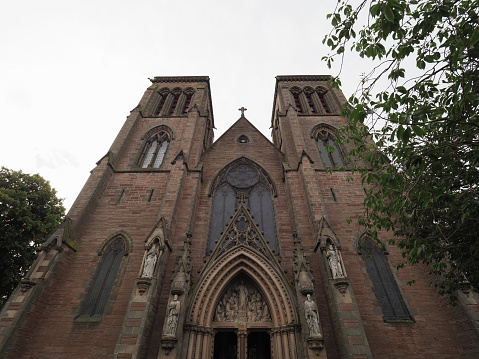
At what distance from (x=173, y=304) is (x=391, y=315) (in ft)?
24.2

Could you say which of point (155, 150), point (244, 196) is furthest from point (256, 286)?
point (155, 150)

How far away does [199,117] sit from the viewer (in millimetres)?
17297

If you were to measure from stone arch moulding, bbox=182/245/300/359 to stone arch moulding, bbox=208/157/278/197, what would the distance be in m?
4.31

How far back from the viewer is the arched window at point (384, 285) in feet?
28.2

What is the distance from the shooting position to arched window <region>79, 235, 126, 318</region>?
345 inches

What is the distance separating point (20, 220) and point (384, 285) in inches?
712

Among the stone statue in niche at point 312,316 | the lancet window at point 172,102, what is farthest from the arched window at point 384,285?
the lancet window at point 172,102

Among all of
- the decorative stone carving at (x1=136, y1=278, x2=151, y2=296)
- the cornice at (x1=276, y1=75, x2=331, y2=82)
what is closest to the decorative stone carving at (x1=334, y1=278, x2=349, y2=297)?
the decorative stone carving at (x1=136, y1=278, x2=151, y2=296)

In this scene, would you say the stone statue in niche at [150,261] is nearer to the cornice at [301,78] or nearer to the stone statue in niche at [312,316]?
the stone statue in niche at [312,316]

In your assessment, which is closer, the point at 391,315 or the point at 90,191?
the point at 391,315

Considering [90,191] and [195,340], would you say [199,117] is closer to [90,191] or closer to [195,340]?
[90,191]

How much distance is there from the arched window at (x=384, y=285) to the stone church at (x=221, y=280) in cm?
4

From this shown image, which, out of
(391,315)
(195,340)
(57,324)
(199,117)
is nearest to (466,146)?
(391,315)

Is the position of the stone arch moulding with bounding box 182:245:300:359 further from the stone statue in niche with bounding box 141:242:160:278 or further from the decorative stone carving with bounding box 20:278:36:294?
→ the decorative stone carving with bounding box 20:278:36:294
